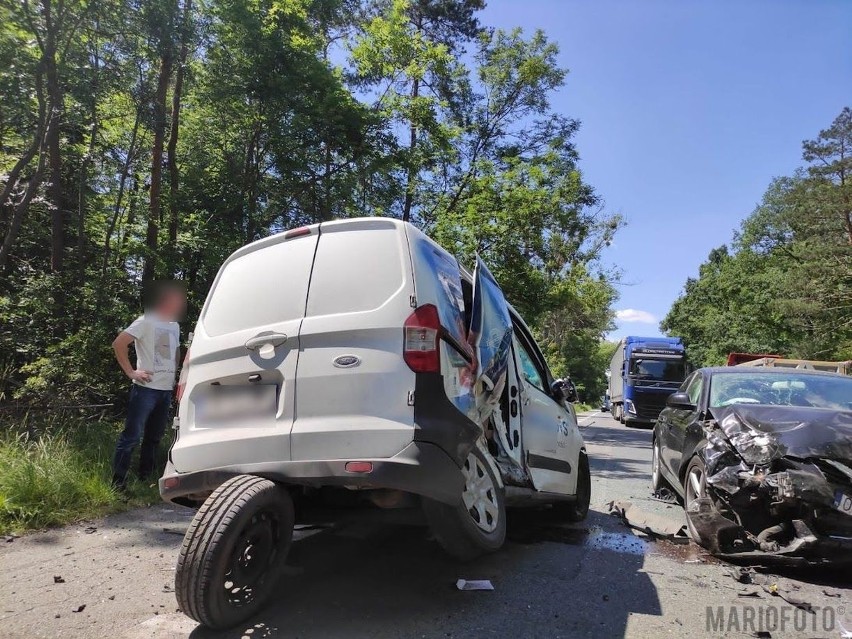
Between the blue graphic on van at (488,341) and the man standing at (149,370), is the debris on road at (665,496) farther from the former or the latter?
the man standing at (149,370)

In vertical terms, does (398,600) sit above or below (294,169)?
below

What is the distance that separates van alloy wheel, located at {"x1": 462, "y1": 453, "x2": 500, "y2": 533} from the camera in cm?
338

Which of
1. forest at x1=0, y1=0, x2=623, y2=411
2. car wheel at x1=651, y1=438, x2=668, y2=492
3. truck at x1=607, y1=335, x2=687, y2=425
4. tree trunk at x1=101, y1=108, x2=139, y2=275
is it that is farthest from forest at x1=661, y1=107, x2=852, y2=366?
tree trunk at x1=101, y1=108, x2=139, y2=275

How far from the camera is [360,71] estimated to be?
16156 mm

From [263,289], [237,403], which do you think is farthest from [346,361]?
[263,289]

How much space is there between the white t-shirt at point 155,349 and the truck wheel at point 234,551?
303 centimetres

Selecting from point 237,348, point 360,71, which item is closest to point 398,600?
point 237,348

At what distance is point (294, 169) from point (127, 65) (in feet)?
11.3

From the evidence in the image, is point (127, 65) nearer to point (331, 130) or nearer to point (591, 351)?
point (331, 130)

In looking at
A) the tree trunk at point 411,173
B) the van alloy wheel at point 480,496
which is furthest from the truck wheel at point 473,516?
the tree trunk at point 411,173

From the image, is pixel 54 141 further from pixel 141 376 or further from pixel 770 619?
pixel 770 619

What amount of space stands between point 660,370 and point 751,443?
18.2 m

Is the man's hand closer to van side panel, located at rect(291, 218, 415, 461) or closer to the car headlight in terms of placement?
van side panel, located at rect(291, 218, 415, 461)

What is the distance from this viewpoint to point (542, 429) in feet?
15.1
